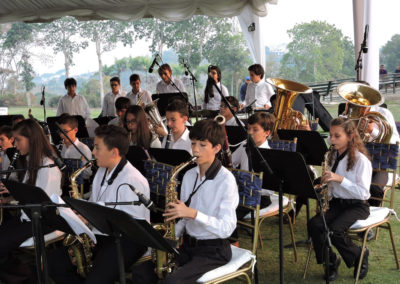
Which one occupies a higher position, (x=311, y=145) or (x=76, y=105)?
(x=76, y=105)

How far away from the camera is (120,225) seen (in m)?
2.16

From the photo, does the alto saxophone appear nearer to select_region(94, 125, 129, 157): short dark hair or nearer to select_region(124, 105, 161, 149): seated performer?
select_region(94, 125, 129, 157): short dark hair

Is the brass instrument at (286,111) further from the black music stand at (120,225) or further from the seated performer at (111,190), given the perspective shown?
the black music stand at (120,225)

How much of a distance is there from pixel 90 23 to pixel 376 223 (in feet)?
43.8

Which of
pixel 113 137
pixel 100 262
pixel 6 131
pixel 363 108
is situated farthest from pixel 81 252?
pixel 363 108

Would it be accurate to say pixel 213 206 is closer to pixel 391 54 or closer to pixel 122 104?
pixel 122 104

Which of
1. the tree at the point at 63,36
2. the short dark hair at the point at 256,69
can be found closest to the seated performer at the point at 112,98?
the short dark hair at the point at 256,69

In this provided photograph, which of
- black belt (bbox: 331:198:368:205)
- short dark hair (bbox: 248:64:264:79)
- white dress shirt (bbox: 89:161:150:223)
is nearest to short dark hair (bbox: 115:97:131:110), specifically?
short dark hair (bbox: 248:64:264:79)

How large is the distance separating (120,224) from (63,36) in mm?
14014

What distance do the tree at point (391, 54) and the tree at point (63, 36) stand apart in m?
11.6

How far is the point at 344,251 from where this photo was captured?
361cm

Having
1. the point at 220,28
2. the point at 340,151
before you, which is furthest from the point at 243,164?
the point at 220,28

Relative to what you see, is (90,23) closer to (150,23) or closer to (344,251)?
(150,23)

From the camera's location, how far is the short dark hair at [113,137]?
10.5ft
